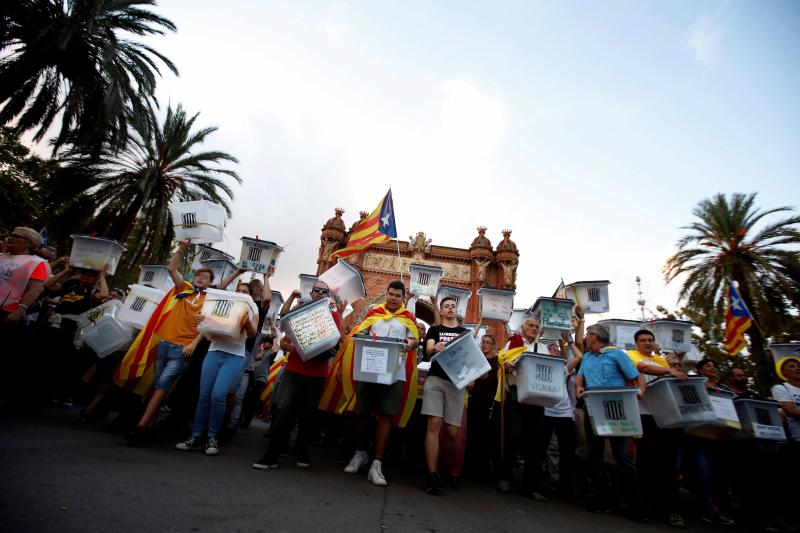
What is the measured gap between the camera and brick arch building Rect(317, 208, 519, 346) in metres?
26.8

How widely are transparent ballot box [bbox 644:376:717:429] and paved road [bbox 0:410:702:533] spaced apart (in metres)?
1.12

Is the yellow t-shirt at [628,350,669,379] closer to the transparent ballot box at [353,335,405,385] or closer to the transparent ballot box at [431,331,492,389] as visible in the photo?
the transparent ballot box at [431,331,492,389]

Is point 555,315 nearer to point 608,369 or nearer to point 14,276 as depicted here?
point 608,369

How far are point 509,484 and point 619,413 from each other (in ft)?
5.61

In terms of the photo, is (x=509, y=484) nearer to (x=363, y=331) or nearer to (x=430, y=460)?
(x=430, y=460)

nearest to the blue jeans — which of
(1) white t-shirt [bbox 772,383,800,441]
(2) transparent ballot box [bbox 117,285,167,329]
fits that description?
(2) transparent ballot box [bbox 117,285,167,329]

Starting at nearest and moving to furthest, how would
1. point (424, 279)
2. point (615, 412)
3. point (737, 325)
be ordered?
1. point (615, 412)
2. point (424, 279)
3. point (737, 325)

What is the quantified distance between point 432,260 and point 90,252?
2314cm

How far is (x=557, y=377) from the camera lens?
4406 mm

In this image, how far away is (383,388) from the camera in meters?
4.43

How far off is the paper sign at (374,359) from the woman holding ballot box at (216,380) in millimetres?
1465

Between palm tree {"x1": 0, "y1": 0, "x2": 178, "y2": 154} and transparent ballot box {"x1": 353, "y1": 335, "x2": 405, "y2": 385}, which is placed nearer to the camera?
transparent ballot box {"x1": 353, "y1": 335, "x2": 405, "y2": 385}

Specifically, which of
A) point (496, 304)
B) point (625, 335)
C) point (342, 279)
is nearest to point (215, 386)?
point (342, 279)

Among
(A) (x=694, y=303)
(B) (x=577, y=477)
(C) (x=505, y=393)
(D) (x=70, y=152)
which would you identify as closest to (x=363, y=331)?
(C) (x=505, y=393)
